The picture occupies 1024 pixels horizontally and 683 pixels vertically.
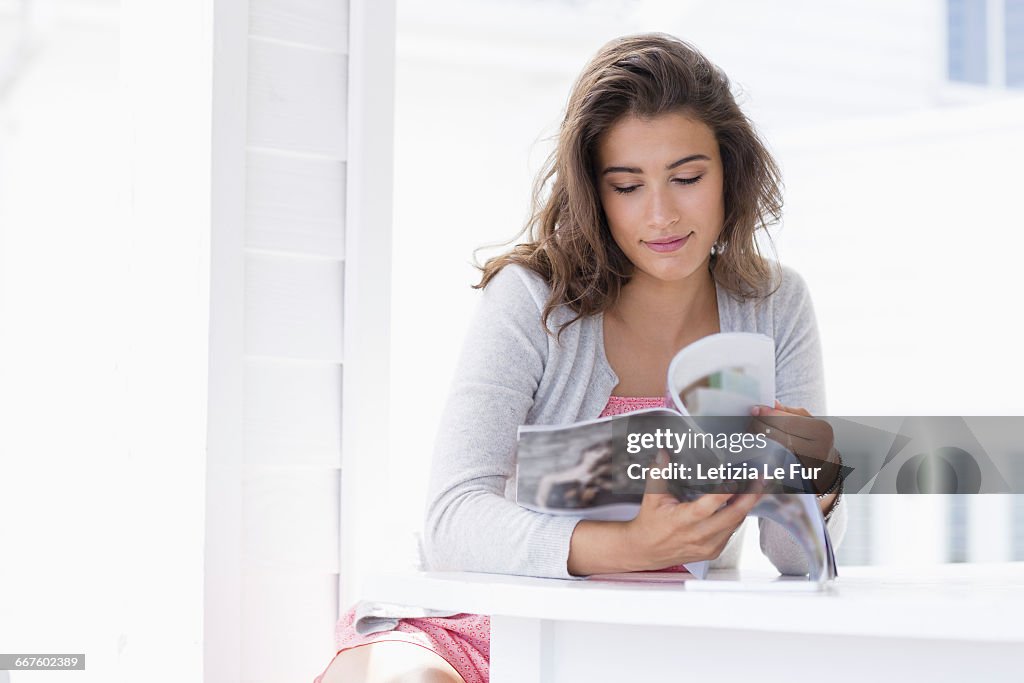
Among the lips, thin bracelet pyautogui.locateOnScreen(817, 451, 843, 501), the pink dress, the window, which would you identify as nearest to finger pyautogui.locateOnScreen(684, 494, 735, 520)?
thin bracelet pyautogui.locateOnScreen(817, 451, 843, 501)

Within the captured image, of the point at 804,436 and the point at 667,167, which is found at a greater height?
the point at 667,167

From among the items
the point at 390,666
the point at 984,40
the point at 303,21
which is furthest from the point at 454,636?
the point at 984,40

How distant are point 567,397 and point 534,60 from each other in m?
2.26

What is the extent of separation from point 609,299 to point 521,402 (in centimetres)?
23

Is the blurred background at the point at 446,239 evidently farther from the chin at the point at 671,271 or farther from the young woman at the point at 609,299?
the chin at the point at 671,271

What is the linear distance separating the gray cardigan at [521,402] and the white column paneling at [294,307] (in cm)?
30

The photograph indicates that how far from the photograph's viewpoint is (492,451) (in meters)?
1.11

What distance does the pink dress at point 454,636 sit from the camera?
117 cm

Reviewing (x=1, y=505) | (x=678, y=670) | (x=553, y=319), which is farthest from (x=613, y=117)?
(x=1, y=505)

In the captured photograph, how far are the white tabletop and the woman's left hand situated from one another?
98mm

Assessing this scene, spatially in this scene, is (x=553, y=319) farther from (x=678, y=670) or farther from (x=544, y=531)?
(x=678, y=670)

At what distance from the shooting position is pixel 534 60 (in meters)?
3.28

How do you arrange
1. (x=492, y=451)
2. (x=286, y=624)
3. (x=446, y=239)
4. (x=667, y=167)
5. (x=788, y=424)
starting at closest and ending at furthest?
(x=788, y=424) → (x=492, y=451) → (x=667, y=167) → (x=286, y=624) → (x=446, y=239)

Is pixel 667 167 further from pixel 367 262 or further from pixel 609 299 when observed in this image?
pixel 367 262
